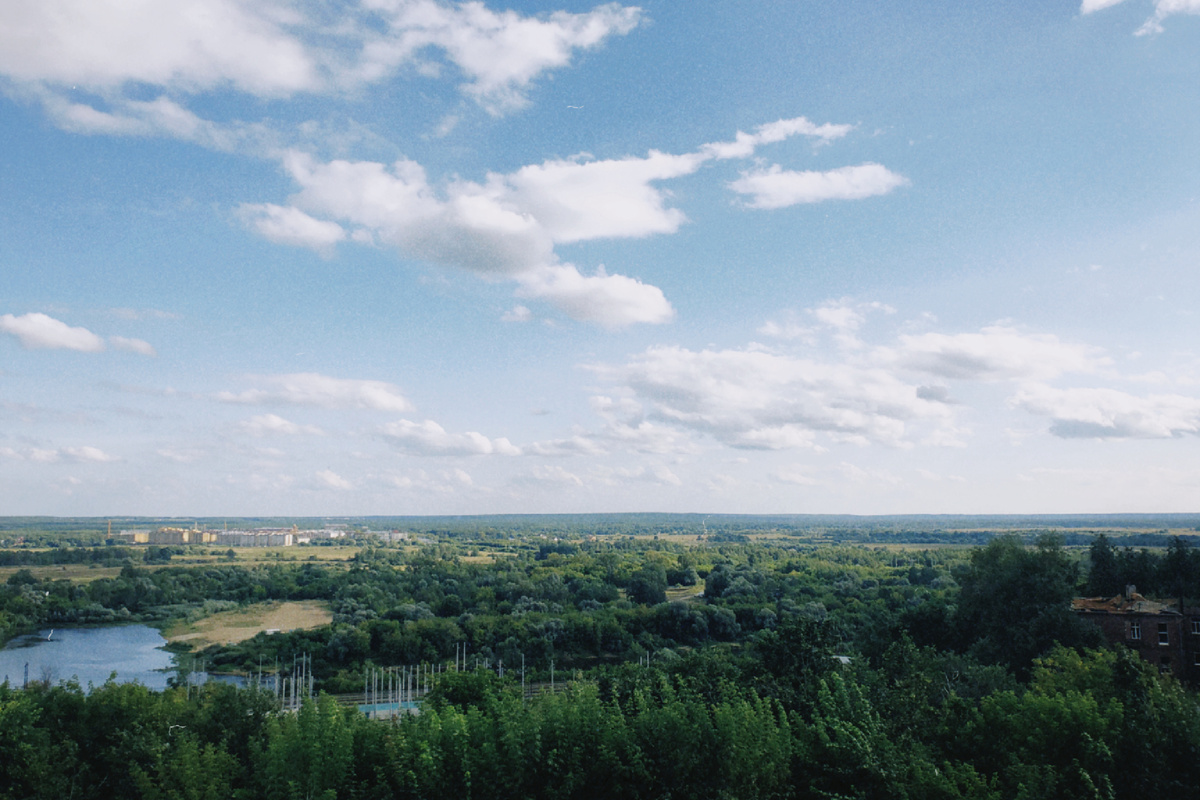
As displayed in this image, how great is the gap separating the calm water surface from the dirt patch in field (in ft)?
10.1

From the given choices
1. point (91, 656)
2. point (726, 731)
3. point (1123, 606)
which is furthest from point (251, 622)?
point (1123, 606)

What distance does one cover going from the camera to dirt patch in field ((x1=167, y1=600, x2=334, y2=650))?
75625mm

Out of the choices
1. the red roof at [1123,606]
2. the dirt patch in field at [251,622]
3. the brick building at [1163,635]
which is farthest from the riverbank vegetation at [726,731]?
the dirt patch in field at [251,622]

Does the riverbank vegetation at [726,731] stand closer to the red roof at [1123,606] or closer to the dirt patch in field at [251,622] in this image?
the red roof at [1123,606]

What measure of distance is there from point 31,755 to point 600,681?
77.1 ft

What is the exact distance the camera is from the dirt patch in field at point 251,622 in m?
75.6

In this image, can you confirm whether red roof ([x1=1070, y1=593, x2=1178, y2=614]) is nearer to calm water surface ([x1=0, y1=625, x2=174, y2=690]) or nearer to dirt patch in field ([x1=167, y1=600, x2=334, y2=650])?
calm water surface ([x1=0, y1=625, x2=174, y2=690])

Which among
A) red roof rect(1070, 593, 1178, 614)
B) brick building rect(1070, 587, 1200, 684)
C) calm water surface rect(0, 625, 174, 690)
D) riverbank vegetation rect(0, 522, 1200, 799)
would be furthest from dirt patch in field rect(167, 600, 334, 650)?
brick building rect(1070, 587, 1200, 684)

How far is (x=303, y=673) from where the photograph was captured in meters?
59.8

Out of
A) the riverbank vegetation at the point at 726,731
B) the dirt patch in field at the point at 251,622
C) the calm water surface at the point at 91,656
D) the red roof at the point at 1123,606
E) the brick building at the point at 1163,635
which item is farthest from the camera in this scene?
the dirt patch in field at the point at 251,622

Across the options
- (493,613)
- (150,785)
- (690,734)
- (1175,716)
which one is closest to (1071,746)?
(1175,716)

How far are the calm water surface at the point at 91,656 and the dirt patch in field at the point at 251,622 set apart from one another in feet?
10.1

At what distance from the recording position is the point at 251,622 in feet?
278

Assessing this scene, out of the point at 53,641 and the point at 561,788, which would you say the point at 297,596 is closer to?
the point at 53,641
